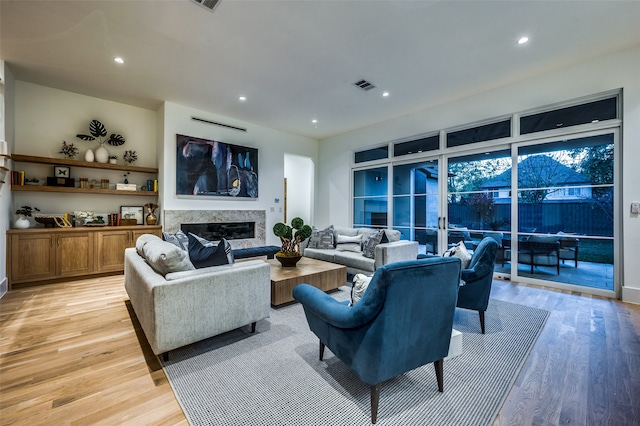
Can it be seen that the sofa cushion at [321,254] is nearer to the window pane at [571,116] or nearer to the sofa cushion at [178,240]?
the sofa cushion at [178,240]

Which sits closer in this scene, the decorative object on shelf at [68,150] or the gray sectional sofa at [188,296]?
the gray sectional sofa at [188,296]

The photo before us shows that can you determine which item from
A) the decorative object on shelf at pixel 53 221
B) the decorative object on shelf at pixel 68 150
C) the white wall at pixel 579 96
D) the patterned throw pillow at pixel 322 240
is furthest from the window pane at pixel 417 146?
the decorative object on shelf at pixel 53 221

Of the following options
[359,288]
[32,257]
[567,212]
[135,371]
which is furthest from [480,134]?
[32,257]

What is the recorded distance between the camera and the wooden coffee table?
302 cm

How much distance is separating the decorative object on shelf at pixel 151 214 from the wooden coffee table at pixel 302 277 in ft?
8.68

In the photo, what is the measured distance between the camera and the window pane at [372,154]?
6080 mm

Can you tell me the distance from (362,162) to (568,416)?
554 centimetres

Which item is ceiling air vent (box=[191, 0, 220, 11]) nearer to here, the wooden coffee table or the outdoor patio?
the wooden coffee table

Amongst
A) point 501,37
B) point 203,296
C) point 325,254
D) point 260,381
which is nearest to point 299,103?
point 325,254

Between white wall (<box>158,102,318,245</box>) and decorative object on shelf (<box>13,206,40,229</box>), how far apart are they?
1731 mm

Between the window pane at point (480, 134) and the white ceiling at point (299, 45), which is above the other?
the white ceiling at point (299, 45)

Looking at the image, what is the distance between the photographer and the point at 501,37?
9.85 feet

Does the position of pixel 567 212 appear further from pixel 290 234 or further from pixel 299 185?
pixel 299 185

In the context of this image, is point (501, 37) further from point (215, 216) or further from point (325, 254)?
point (215, 216)
